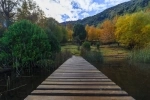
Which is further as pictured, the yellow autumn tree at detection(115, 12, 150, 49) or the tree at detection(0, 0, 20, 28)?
the yellow autumn tree at detection(115, 12, 150, 49)

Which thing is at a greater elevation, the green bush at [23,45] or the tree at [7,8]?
the tree at [7,8]

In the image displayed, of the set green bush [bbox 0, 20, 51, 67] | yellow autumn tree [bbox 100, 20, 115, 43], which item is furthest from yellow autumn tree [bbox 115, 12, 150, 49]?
green bush [bbox 0, 20, 51, 67]

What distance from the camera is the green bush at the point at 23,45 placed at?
78.4 feet

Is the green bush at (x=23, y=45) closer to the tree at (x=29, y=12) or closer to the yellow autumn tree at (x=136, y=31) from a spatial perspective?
the tree at (x=29, y=12)

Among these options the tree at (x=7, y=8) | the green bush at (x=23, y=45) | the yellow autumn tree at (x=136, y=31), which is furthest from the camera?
the yellow autumn tree at (x=136, y=31)

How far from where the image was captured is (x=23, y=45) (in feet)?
78.8

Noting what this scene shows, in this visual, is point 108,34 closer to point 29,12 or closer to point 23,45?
point 29,12

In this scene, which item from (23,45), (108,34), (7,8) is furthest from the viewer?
(108,34)

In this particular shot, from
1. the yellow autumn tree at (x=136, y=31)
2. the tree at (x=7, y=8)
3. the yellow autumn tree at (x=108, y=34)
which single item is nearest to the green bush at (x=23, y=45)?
the tree at (x=7, y=8)

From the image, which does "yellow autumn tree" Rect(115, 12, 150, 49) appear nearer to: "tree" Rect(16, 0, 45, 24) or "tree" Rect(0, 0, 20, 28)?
"tree" Rect(16, 0, 45, 24)

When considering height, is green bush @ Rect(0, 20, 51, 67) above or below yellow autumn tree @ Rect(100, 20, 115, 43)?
below

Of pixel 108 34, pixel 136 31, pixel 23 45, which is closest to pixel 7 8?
pixel 23 45

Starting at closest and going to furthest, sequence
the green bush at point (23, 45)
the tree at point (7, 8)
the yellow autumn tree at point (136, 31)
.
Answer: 1. the green bush at point (23, 45)
2. the tree at point (7, 8)
3. the yellow autumn tree at point (136, 31)

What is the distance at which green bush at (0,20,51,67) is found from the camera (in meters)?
23.9
